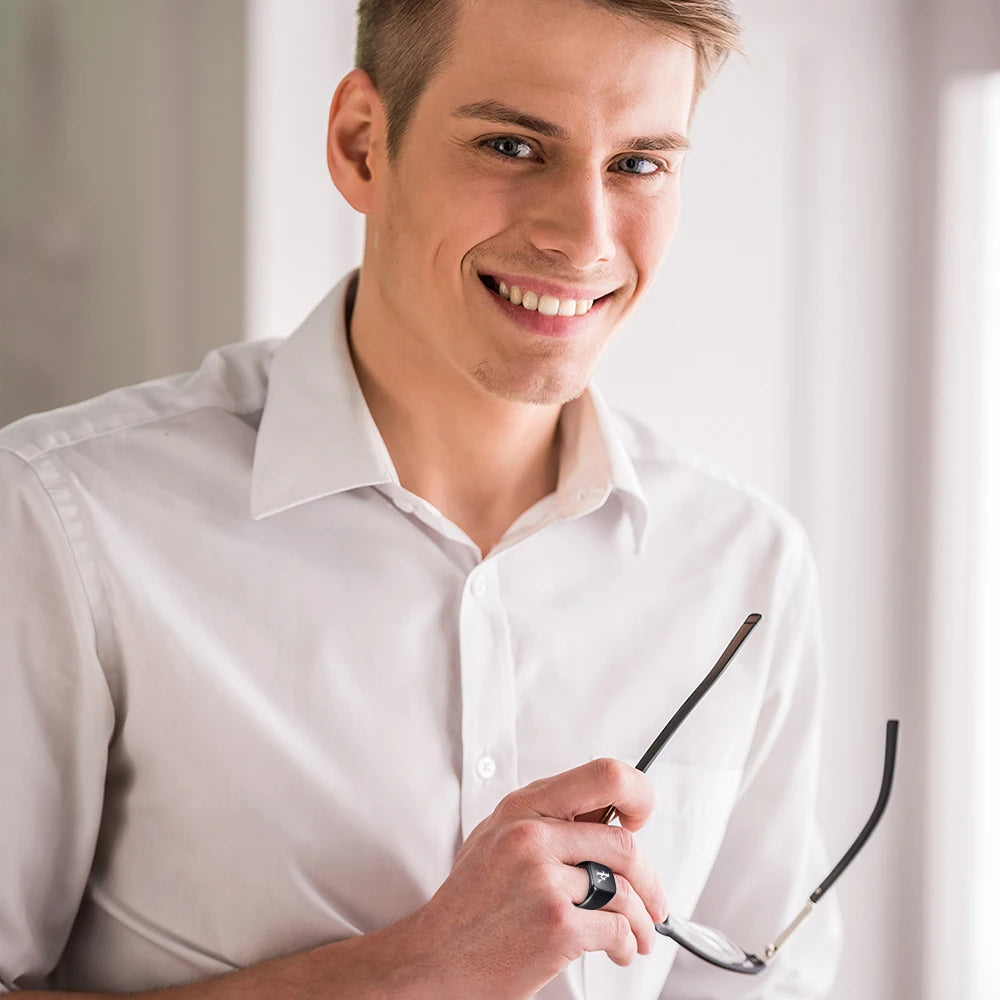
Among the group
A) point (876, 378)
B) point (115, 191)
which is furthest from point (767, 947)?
point (115, 191)

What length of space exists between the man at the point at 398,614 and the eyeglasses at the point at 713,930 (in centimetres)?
5

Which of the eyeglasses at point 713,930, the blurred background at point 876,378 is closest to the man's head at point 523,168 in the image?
the eyeglasses at point 713,930

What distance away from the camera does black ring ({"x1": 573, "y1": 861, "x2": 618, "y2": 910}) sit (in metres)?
0.97

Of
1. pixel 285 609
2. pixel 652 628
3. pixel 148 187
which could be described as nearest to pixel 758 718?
pixel 652 628

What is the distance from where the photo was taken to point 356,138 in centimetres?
121

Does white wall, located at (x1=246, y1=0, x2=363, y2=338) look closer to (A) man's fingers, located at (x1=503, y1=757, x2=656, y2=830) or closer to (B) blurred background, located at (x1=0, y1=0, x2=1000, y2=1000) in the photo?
(B) blurred background, located at (x1=0, y1=0, x2=1000, y2=1000)

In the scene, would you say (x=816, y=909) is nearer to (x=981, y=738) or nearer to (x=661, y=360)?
(x=981, y=738)

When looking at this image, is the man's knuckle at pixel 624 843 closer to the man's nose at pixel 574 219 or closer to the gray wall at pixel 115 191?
the man's nose at pixel 574 219

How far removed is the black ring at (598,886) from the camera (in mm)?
974

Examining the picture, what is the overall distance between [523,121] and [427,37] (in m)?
0.14

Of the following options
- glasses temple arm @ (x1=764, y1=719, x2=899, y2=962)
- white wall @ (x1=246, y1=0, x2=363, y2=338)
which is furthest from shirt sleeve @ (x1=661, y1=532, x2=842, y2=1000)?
white wall @ (x1=246, y1=0, x2=363, y2=338)

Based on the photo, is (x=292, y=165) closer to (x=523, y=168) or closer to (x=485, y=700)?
(x=523, y=168)

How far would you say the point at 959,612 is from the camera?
2.04 m

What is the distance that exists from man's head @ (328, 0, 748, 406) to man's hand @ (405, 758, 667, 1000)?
380mm
